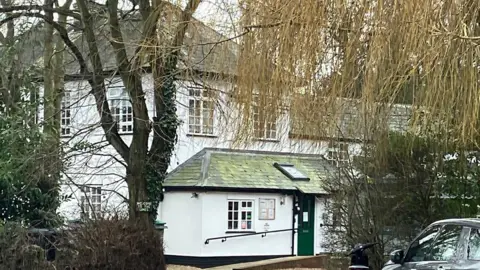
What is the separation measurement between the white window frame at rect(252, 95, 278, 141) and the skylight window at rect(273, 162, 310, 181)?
18.5 meters

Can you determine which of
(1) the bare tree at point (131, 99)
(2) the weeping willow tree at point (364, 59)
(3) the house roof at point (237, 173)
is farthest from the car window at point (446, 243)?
(3) the house roof at point (237, 173)

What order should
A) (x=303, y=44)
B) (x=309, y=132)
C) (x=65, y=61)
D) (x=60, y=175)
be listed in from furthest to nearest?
(x=65, y=61) < (x=60, y=175) < (x=309, y=132) < (x=303, y=44)

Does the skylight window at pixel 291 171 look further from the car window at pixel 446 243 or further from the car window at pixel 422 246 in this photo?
the car window at pixel 446 243

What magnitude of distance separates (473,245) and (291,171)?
18691 millimetres

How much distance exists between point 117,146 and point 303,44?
979 cm

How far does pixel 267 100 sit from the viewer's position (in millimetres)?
7738

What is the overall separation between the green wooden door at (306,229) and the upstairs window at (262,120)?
61.5ft

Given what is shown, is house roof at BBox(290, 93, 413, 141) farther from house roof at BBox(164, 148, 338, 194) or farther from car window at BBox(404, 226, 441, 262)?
house roof at BBox(164, 148, 338, 194)

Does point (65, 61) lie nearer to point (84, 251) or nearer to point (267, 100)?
point (84, 251)

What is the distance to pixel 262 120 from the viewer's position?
798 cm

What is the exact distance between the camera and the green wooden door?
88.2 ft

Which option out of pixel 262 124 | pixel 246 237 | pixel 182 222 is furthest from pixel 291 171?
pixel 262 124

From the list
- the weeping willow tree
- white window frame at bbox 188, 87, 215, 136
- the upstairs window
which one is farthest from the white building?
the weeping willow tree

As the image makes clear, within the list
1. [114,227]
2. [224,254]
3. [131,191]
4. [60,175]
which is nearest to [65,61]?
[60,175]
